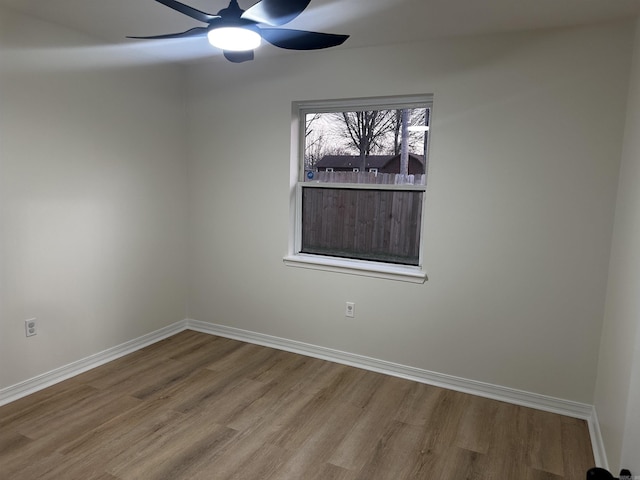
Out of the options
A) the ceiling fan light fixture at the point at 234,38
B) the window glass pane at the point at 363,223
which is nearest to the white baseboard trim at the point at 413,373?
the window glass pane at the point at 363,223

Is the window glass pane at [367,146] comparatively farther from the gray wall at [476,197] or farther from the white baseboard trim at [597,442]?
the white baseboard trim at [597,442]

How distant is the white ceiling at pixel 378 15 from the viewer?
2.23m

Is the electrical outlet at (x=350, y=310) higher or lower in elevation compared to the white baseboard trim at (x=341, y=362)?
higher

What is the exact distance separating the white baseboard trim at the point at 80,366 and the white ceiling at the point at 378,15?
2243 mm

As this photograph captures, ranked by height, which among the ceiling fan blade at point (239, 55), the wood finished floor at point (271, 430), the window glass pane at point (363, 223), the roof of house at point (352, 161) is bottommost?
the wood finished floor at point (271, 430)

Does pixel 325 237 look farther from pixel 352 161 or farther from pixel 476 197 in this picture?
pixel 476 197

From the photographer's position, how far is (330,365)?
3324mm

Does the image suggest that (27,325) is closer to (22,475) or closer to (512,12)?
(22,475)

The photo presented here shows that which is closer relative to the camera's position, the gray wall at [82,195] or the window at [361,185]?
the gray wall at [82,195]

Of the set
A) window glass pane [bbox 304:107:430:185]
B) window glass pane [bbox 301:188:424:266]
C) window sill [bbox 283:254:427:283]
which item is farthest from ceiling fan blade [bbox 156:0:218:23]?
window sill [bbox 283:254:427:283]

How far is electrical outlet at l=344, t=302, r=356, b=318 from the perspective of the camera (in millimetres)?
3305

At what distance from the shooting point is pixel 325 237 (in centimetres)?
355

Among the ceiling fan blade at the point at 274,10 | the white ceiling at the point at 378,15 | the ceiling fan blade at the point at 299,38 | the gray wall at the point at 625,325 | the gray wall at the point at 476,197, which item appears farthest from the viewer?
the gray wall at the point at 476,197

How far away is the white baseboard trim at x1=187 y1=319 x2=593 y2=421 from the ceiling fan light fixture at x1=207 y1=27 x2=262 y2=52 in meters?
2.31
